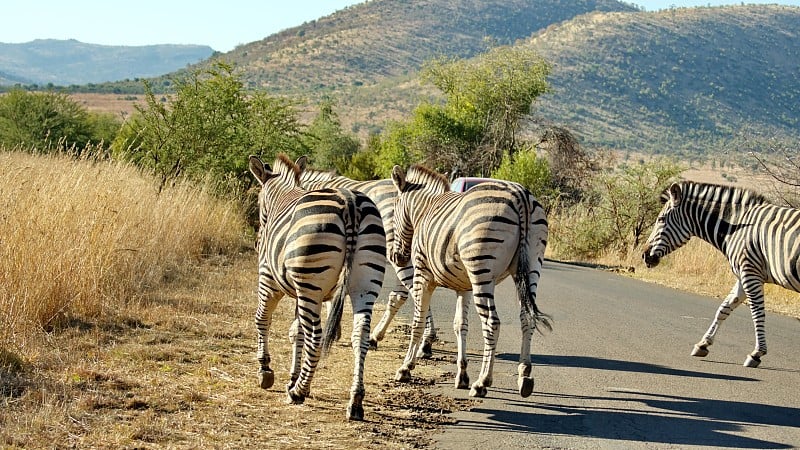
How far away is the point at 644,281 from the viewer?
64.5ft

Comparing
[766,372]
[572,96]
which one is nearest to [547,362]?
[766,372]

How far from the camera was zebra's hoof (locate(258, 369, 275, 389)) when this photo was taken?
25.6 ft

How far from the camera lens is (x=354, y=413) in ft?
22.9

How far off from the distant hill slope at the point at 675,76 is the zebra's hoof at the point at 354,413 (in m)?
75.5

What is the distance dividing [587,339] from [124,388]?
20.0 ft

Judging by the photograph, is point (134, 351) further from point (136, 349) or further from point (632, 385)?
point (632, 385)

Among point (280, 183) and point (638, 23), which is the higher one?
point (638, 23)

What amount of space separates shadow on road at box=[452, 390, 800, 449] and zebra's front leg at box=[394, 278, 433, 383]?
3.64 feet

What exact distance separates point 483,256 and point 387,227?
3136 millimetres

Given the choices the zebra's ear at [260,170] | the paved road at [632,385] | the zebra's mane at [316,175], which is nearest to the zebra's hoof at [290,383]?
the paved road at [632,385]

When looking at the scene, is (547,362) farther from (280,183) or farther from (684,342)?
(280,183)

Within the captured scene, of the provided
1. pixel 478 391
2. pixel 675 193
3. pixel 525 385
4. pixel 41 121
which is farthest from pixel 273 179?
pixel 41 121

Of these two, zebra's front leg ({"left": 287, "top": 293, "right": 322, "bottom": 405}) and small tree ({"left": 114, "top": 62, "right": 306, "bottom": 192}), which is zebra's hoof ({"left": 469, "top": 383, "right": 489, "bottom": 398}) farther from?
small tree ({"left": 114, "top": 62, "right": 306, "bottom": 192})

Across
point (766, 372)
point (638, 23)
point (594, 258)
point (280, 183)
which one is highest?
point (638, 23)
